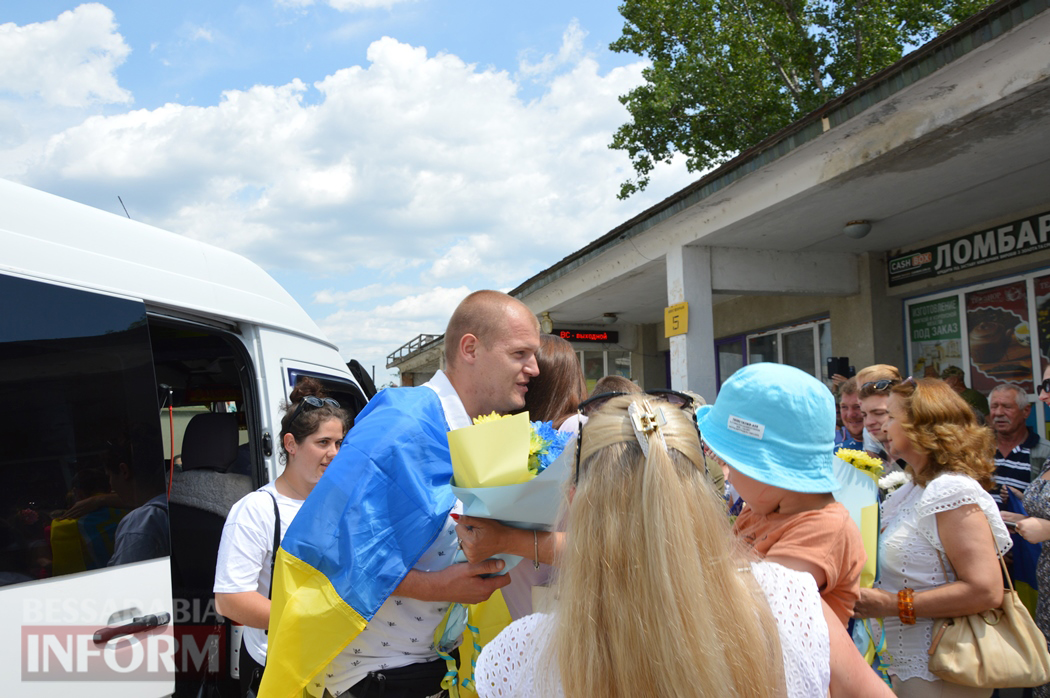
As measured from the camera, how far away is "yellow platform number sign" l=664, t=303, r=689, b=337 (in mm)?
7797

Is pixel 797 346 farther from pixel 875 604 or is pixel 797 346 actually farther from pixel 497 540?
pixel 497 540

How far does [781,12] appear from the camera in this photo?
52.7ft

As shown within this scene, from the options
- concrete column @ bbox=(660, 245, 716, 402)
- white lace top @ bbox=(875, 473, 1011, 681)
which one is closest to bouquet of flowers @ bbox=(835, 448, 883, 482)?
white lace top @ bbox=(875, 473, 1011, 681)

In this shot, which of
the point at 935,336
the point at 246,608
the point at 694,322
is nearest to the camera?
the point at 246,608

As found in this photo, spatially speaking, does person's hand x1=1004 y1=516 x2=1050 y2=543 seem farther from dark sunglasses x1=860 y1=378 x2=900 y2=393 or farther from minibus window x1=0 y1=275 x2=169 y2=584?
minibus window x1=0 y1=275 x2=169 y2=584

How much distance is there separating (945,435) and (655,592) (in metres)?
2.03

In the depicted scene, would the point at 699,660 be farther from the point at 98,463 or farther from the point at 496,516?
the point at 98,463

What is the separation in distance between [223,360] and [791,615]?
3.92m

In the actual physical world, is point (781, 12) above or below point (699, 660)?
above

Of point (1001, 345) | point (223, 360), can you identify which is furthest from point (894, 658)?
point (1001, 345)

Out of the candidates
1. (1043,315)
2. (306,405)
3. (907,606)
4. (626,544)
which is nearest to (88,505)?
(306,405)

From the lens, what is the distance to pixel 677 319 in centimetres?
794

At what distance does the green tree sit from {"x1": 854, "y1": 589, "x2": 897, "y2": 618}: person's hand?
614 inches

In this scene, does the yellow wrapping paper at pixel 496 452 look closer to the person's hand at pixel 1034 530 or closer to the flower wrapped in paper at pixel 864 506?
the flower wrapped in paper at pixel 864 506
